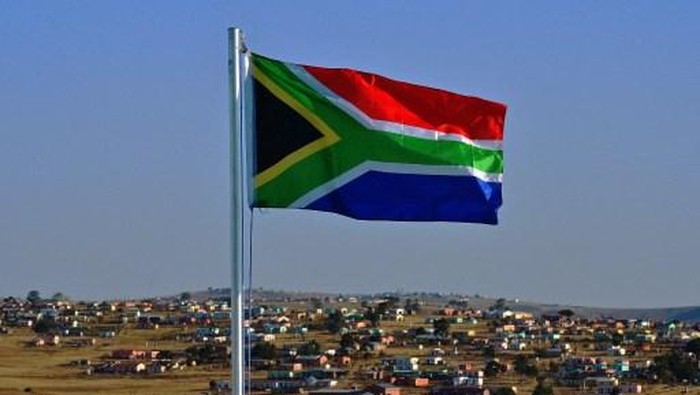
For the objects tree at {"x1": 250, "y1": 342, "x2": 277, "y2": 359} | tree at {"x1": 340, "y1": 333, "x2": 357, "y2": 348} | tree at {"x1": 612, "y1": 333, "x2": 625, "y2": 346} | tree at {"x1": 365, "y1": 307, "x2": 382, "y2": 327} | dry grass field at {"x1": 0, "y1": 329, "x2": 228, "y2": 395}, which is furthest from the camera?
tree at {"x1": 365, "y1": 307, "x2": 382, "y2": 327}

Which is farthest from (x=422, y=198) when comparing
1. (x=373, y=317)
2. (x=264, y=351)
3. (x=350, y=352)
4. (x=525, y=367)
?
(x=373, y=317)

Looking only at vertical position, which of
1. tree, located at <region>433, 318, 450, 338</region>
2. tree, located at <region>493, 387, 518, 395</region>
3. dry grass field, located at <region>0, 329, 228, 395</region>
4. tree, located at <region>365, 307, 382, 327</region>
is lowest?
tree, located at <region>493, 387, 518, 395</region>

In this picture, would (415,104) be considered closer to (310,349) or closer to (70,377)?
(70,377)

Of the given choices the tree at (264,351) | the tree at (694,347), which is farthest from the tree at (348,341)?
the tree at (694,347)

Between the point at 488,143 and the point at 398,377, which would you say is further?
the point at 398,377

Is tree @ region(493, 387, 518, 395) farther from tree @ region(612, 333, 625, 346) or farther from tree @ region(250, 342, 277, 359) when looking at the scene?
tree @ region(612, 333, 625, 346)

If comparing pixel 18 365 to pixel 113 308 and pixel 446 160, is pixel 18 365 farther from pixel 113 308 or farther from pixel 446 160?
pixel 446 160

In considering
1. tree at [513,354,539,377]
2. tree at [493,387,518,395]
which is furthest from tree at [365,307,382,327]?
tree at [493,387,518,395]

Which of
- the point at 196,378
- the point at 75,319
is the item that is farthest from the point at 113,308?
the point at 196,378
